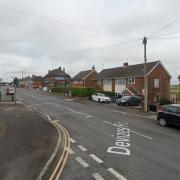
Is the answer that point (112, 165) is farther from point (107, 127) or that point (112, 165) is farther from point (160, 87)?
point (160, 87)

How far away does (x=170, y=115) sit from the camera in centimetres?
1862

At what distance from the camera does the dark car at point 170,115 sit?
18.1 m

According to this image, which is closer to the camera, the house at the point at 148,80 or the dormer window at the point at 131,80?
the house at the point at 148,80

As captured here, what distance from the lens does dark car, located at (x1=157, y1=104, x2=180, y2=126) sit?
59.4ft

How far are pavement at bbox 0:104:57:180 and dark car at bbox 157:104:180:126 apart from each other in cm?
871

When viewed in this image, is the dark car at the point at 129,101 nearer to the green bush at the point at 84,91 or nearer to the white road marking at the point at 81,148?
A: the green bush at the point at 84,91

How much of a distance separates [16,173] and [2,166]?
94 centimetres

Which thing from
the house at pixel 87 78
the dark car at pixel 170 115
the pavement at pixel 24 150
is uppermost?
the house at pixel 87 78

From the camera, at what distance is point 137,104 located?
121 feet

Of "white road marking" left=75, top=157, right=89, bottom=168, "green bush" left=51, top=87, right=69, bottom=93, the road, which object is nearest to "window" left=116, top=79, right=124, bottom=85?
"green bush" left=51, top=87, right=69, bottom=93

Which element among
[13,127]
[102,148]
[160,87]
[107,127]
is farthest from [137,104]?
[102,148]

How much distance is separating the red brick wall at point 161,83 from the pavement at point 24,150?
1280 inches

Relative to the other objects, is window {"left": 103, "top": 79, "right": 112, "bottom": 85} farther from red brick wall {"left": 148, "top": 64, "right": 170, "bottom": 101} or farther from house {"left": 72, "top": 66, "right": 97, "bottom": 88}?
house {"left": 72, "top": 66, "right": 97, "bottom": 88}

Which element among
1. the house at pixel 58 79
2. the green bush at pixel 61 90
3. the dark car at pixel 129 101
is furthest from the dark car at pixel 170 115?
the house at pixel 58 79
